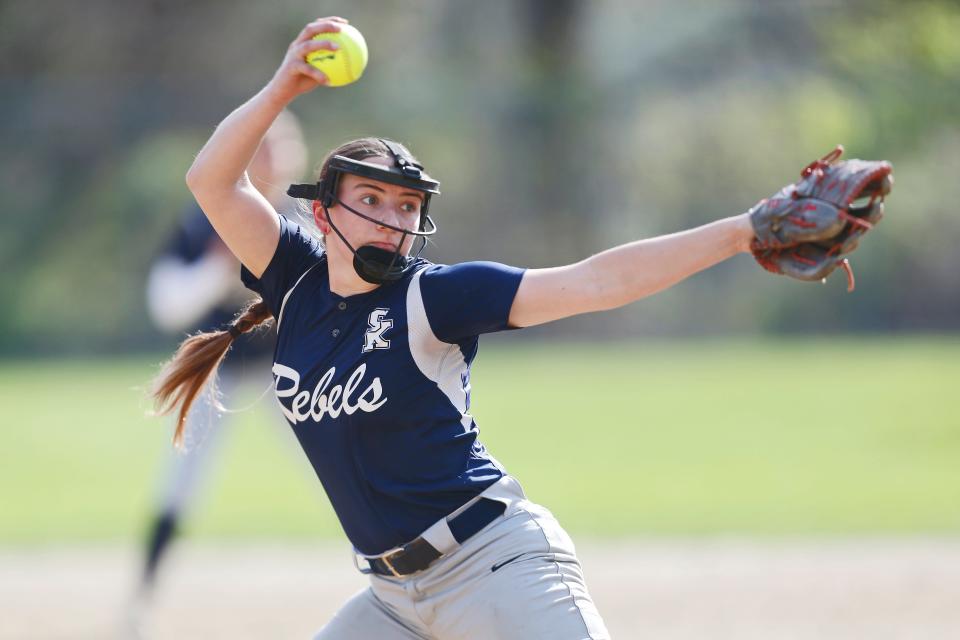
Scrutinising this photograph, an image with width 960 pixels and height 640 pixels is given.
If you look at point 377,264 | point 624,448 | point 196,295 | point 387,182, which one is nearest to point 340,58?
point 387,182

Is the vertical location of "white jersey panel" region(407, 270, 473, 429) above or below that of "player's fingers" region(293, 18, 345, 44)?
below

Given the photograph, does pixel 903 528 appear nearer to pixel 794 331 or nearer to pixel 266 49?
pixel 794 331

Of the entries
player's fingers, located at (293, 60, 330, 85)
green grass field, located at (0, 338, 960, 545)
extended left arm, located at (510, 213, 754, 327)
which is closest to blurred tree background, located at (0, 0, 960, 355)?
green grass field, located at (0, 338, 960, 545)

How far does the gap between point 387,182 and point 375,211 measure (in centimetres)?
8

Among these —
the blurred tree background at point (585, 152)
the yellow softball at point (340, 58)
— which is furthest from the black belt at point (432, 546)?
the blurred tree background at point (585, 152)

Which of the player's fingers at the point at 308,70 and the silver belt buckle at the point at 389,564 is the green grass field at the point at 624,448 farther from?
the player's fingers at the point at 308,70

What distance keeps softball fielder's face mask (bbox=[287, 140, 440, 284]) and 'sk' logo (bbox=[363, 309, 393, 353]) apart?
0.08m

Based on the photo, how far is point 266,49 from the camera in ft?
67.8

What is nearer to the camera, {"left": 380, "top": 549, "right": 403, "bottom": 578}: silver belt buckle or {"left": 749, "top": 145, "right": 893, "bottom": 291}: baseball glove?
{"left": 749, "top": 145, "right": 893, "bottom": 291}: baseball glove

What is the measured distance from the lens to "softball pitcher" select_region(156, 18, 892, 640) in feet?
8.90

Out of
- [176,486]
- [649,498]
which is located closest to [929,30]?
[649,498]

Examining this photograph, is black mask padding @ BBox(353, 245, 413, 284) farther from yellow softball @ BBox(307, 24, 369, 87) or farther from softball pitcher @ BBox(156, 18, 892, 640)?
yellow softball @ BBox(307, 24, 369, 87)

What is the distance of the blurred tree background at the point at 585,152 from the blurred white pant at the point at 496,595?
13129 mm

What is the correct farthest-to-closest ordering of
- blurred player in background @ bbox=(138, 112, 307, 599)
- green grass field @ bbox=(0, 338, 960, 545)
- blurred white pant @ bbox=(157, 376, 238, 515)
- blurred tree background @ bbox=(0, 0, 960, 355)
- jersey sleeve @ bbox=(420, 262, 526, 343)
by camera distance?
blurred tree background @ bbox=(0, 0, 960, 355) → green grass field @ bbox=(0, 338, 960, 545) → blurred white pant @ bbox=(157, 376, 238, 515) → blurred player in background @ bbox=(138, 112, 307, 599) → jersey sleeve @ bbox=(420, 262, 526, 343)
